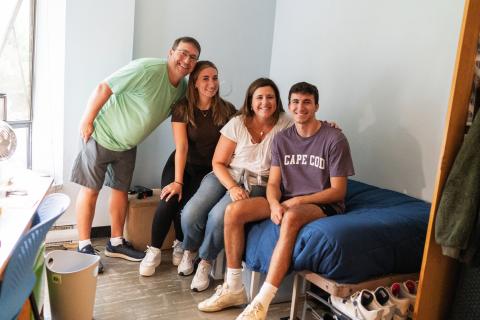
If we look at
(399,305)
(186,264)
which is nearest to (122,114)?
(186,264)

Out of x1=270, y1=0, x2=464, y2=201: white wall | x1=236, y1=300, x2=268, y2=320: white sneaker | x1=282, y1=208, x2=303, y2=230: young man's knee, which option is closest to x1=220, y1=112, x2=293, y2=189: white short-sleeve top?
x1=282, y1=208, x2=303, y2=230: young man's knee

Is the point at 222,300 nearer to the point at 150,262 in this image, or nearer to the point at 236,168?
the point at 150,262

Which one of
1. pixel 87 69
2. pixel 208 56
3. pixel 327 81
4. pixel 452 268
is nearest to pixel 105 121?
pixel 87 69

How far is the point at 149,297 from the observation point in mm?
2260

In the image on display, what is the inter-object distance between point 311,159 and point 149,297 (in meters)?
1.15

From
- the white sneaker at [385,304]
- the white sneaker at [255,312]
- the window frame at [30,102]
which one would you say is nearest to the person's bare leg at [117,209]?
the window frame at [30,102]

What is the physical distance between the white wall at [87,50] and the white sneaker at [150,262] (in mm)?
738

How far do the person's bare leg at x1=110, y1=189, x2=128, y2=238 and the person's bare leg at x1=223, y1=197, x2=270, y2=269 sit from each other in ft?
2.95

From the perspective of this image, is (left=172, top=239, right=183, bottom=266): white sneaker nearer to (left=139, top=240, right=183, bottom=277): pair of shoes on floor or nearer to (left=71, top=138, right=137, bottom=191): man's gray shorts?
(left=139, top=240, right=183, bottom=277): pair of shoes on floor

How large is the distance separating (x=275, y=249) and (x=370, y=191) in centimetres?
83

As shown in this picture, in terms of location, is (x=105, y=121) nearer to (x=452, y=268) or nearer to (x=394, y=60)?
(x=394, y=60)

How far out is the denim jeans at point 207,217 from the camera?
88.1 inches

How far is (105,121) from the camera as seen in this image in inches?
99.1

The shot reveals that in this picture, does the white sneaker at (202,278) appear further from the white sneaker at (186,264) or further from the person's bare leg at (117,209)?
the person's bare leg at (117,209)
